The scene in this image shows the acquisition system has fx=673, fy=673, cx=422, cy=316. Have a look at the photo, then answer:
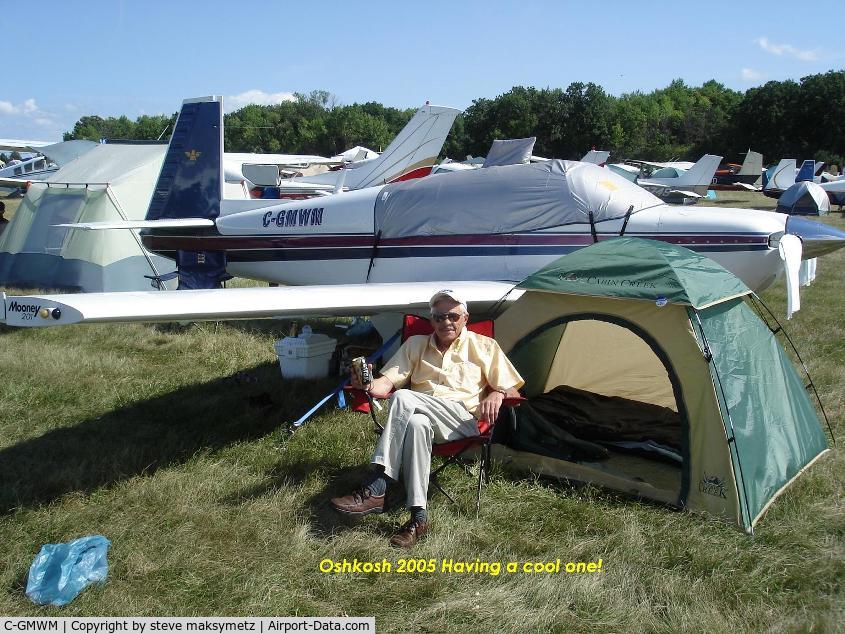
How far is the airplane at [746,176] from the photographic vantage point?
1427 inches

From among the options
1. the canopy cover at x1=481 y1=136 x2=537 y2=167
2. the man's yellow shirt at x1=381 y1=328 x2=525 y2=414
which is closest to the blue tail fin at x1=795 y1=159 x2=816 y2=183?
the canopy cover at x1=481 y1=136 x2=537 y2=167

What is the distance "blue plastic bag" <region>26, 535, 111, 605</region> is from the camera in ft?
9.80

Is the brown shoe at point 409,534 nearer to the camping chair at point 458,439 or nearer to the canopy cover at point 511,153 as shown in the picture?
the camping chair at point 458,439

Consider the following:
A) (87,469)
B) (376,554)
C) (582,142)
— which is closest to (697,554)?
(376,554)

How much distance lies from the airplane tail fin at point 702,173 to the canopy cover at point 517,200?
81.0 feet

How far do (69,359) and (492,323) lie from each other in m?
4.69

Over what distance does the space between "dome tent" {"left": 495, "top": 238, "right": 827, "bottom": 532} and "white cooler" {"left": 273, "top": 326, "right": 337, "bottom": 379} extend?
89.0 inches

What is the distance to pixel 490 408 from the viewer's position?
3662 millimetres

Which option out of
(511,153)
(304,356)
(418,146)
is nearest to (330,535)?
(304,356)

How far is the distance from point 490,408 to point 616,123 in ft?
235

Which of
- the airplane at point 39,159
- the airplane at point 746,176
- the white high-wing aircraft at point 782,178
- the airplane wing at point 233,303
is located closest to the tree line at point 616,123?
the airplane at point 39,159

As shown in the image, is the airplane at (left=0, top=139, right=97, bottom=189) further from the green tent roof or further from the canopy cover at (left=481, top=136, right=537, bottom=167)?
the green tent roof

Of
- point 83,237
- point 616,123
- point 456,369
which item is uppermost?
point 616,123

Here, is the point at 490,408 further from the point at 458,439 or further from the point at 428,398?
the point at 428,398
